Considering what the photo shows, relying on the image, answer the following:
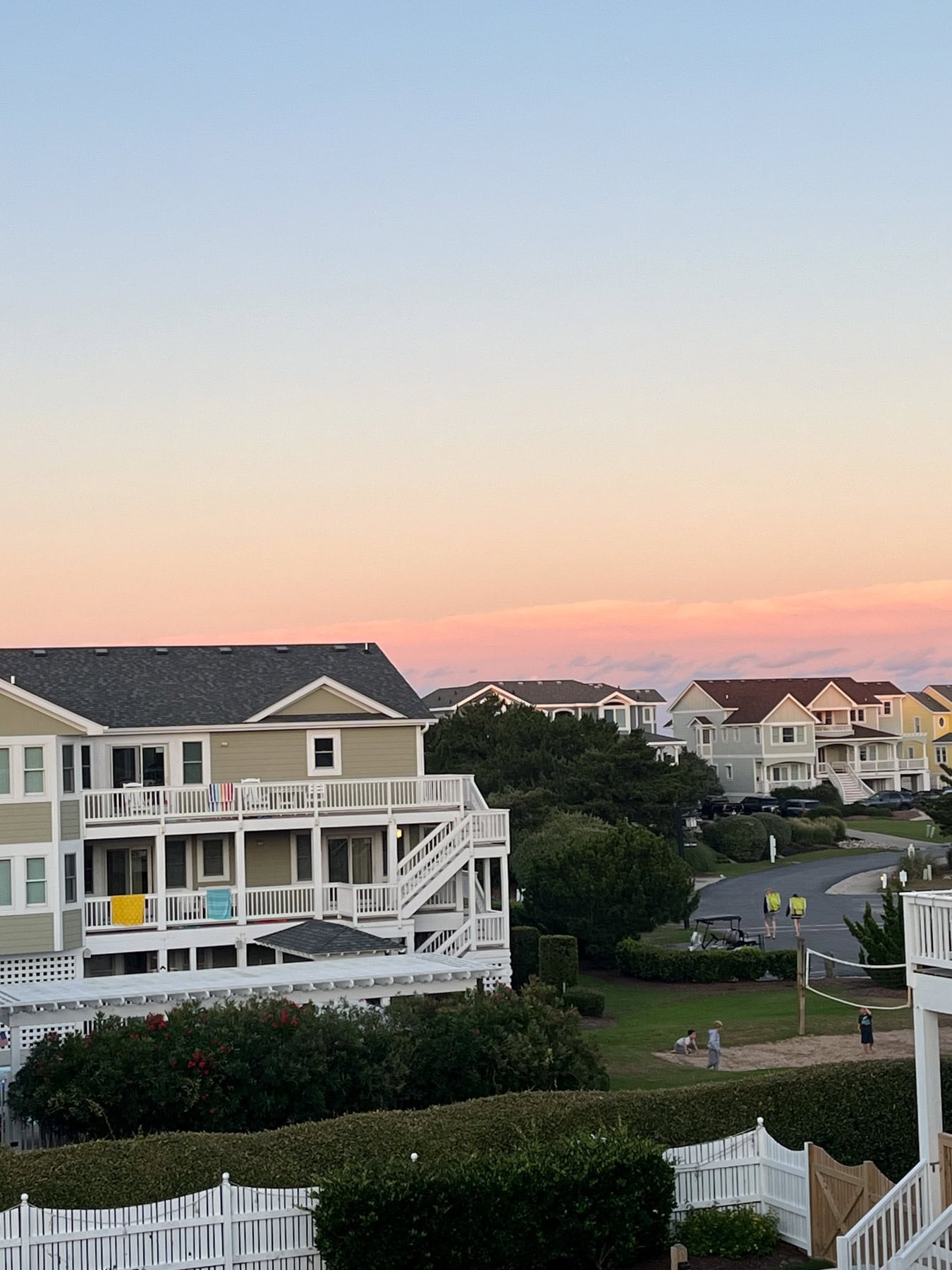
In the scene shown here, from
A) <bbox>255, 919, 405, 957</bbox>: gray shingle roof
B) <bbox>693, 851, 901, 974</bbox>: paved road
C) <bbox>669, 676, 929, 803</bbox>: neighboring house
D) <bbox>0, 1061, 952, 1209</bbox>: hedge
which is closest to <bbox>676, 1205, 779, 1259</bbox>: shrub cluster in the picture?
<bbox>0, 1061, 952, 1209</bbox>: hedge

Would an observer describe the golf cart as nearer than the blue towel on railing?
No

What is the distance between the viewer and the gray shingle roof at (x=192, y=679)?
47.0 m

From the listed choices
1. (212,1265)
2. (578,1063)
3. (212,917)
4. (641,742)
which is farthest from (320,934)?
(641,742)

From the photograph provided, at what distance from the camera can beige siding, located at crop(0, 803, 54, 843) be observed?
135 ft

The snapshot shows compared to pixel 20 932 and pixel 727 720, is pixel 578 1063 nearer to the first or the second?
pixel 20 932

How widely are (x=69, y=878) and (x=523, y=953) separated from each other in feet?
51.5

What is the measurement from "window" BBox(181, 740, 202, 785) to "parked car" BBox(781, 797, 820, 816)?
64475mm

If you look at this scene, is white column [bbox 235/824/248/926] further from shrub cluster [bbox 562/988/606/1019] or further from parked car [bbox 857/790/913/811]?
parked car [bbox 857/790/913/811]

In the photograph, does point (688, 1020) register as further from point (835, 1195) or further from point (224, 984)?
point (835, 1195)

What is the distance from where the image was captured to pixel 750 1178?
77.1 feet

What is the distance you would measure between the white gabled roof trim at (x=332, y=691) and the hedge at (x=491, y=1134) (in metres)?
24.2

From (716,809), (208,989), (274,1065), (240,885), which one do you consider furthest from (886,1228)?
(716,809)

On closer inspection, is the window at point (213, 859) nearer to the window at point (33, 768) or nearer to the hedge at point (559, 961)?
the window at point (33, 768)

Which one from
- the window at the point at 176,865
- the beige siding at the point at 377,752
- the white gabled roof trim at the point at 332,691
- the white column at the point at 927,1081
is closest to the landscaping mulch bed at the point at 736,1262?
the white column at the point at 927,1081
